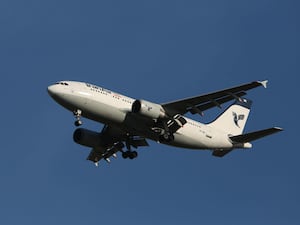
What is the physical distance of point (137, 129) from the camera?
51875 mm

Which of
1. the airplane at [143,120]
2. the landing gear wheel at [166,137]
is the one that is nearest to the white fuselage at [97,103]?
the airplane at [143,120]

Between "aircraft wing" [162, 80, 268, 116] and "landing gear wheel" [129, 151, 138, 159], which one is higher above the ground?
"aircraft wing" [162, 80, 268, 116]

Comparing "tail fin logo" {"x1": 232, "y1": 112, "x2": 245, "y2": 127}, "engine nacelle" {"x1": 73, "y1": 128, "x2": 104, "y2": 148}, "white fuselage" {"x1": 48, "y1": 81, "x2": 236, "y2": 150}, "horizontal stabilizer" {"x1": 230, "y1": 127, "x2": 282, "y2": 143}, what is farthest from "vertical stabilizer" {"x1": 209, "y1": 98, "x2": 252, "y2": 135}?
"engine nacelle" {"x1": 73, "y1": 128, "x2": 104, "y2": 148}

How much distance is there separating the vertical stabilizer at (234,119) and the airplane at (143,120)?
2.72ft

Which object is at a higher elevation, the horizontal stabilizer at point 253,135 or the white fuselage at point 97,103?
the horizontal stabilizer at point 253,135

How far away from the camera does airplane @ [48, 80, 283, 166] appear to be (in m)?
50.1

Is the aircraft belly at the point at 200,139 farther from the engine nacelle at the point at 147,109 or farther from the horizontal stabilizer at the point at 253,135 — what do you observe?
the engine nacelle at the point at 147,109

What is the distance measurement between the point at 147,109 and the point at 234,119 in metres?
13.1

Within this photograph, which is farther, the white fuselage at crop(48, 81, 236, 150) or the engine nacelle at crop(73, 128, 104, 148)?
the engine nacelle at crop(73, 128, 104, 148)

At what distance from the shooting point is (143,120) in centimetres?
5150

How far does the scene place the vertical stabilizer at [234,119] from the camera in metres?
59.8

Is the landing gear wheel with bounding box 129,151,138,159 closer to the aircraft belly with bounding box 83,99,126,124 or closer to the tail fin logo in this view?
the aircraft belly with bounding box 83,99,126,124

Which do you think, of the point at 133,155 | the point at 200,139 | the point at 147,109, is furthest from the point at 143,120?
the point at 133,155

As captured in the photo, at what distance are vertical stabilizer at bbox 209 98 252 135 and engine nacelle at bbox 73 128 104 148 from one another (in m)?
9.56
